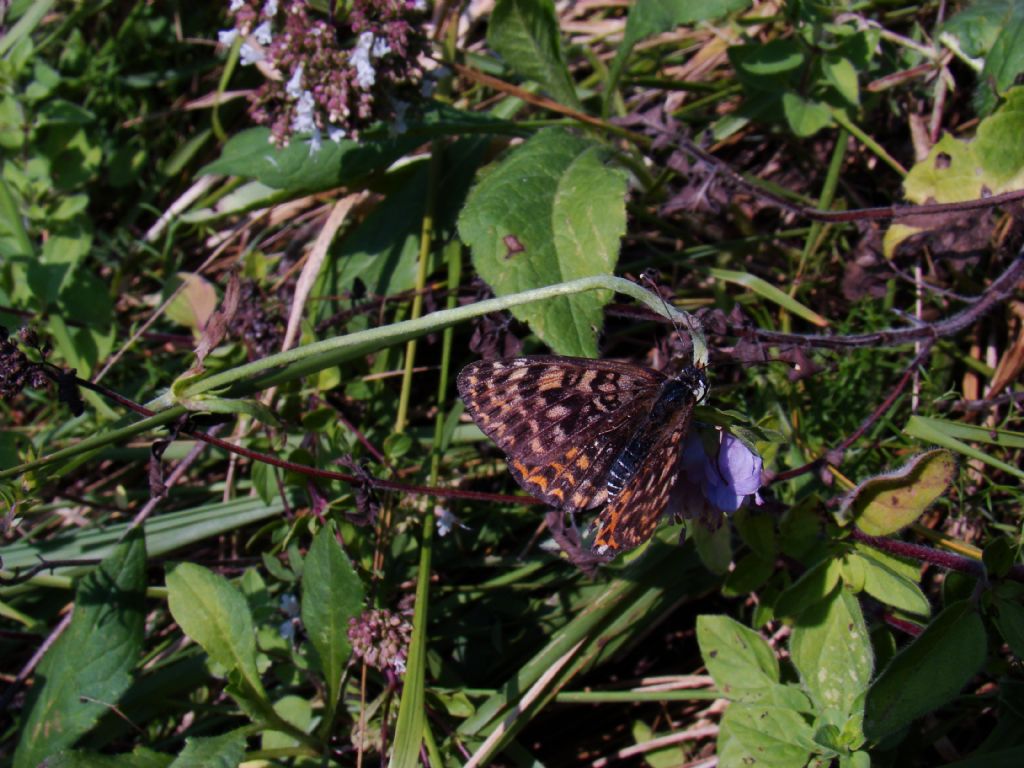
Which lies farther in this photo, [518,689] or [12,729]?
[12,729]

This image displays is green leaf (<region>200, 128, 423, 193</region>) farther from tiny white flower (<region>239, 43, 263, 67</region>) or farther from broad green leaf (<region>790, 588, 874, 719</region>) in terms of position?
broad green leaf (<region>790, 588, 874, 719</region>)

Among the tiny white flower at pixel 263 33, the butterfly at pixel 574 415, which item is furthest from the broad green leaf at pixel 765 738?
the tiny white flower at pixel 263 33

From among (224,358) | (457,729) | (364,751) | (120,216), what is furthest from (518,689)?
(120,216)

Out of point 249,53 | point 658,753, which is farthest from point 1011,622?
point 249,53

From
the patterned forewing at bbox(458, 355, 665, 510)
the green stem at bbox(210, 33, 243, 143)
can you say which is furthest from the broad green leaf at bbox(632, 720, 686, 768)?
the green stem at bbox(210, 33, 243, 143)

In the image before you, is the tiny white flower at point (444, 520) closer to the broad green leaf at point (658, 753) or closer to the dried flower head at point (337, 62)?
the broad green leaf at point (658, 753)

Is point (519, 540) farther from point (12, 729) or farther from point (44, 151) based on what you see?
point (44, 151)
